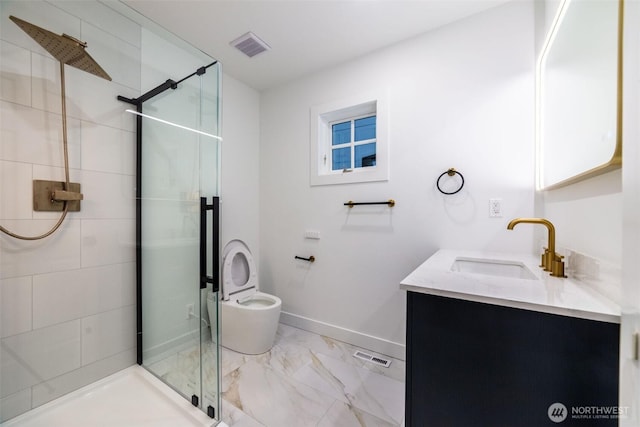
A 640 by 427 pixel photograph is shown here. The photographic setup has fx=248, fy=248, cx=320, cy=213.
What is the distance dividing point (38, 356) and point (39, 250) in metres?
0.57

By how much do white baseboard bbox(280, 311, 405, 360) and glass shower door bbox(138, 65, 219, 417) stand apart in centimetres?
102

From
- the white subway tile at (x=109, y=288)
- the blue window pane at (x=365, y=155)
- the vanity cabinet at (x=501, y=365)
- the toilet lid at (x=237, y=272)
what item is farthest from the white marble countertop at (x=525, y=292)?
the white subway tile at (x=109, y=288)

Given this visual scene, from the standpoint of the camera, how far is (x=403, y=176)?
6.31 feet

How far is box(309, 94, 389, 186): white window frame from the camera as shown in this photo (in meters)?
2.00

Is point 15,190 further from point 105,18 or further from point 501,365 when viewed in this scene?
point 501,365

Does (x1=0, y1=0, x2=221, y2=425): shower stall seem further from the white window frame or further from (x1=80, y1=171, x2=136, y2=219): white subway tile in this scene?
the white window frame

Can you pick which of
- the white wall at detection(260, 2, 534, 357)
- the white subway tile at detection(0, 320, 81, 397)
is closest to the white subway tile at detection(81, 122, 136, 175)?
the white subway tile at detection(0, 320, 81, 397)

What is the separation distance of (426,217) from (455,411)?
124 centimetres

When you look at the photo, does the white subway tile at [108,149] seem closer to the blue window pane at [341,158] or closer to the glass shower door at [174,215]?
the glass shower door at [174,215]

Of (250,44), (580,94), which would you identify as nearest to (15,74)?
(250,44)

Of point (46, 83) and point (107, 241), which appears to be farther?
point (107, 241)

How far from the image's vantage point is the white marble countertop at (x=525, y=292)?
687mm

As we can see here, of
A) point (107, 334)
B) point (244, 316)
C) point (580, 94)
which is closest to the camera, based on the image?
point (580, 94)

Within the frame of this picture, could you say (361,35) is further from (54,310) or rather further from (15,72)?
(54,310)
